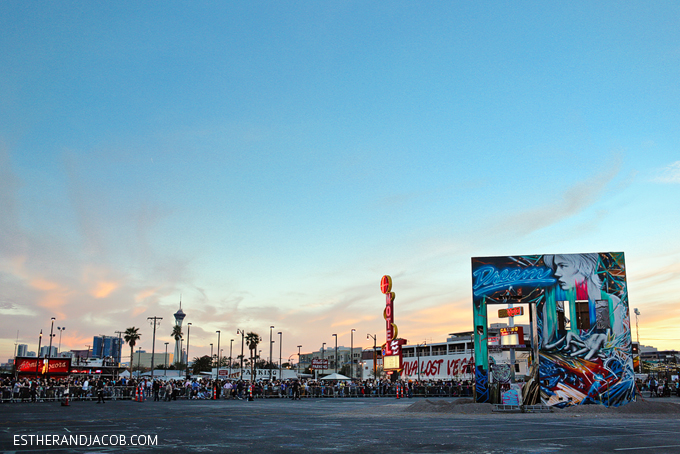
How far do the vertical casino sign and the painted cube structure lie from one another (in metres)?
16.6

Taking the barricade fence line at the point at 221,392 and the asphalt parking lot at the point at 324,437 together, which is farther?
the barricade fence line at the point at 221,392

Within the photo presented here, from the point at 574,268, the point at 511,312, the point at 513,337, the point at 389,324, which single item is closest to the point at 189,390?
the point at 389,324

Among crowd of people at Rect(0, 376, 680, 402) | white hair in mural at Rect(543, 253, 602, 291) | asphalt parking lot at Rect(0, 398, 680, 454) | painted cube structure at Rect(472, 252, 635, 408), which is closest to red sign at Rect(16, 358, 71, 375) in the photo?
crowd of people at Rect(0, 376, 680, 402)

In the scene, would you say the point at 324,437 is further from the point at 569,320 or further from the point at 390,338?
the point at 390,338

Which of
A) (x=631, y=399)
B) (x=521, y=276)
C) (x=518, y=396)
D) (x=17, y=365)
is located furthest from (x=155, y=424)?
(x=17, y=365)

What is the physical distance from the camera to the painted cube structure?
3291cm

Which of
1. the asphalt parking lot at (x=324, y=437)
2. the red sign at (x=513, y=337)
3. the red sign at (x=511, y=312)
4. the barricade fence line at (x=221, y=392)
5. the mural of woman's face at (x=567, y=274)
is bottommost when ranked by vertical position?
the barricade fence line at (x=221, y=392)

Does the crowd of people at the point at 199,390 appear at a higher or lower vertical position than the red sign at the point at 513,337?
lower

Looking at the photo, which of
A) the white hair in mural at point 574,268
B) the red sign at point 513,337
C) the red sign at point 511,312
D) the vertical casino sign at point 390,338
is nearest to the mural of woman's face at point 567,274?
the white hair in mural at point 574,268

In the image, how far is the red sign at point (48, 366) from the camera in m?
65.1

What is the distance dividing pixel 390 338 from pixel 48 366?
42.0 meters

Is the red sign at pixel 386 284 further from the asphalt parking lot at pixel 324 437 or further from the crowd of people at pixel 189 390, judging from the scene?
the asphalt parking lot at pixel 324 437

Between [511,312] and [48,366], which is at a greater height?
[511,312]

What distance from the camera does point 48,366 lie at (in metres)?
63.7
